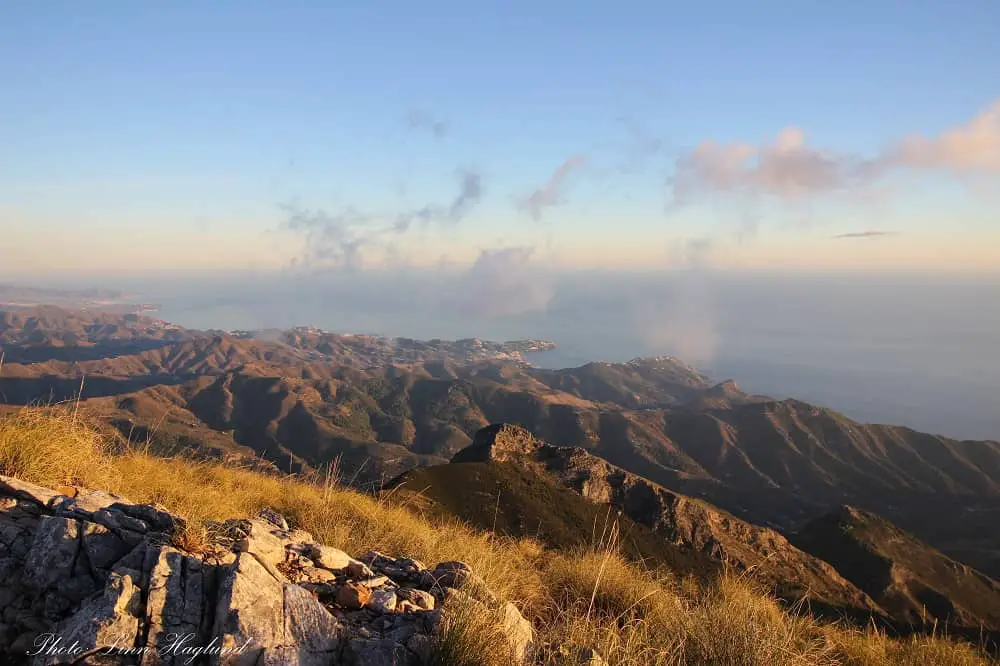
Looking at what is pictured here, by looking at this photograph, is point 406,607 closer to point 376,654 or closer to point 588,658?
point 376,654

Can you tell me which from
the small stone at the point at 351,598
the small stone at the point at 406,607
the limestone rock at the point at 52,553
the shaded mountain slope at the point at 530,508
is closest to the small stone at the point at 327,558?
the small stone at the point at 351,598

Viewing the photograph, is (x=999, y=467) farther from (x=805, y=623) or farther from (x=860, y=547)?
(x=805, y=623)

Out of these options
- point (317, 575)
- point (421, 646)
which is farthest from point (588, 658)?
point (317, 575)

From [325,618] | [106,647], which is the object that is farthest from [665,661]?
[106,647]

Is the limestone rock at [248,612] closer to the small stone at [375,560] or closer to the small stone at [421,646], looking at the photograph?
the small stone at [421,646]

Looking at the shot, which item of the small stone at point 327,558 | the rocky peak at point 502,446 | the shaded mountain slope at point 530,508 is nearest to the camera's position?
the small stone at point 327,558

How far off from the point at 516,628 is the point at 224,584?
77.0 inches

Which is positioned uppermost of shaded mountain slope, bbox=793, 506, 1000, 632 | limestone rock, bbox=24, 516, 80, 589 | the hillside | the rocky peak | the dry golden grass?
limestone rock, bbox=24, 516, 80, 589

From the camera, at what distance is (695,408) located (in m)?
157

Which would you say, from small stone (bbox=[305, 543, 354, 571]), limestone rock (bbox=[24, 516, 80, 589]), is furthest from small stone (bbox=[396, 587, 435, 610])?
limestone rock (bbox=[24, 516, 80, 589])

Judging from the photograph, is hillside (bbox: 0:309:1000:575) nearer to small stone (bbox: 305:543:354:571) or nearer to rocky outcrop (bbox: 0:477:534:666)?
small stone (bbox: 305:543:354:571)

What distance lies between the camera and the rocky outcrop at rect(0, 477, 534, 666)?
271 centimetres

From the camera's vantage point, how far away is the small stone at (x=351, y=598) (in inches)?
139

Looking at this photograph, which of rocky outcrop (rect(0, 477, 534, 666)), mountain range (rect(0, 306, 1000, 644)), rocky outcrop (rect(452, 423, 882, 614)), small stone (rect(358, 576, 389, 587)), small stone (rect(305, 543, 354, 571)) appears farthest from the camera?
rocky outcrop (rect(452, 423, 882, 614))
